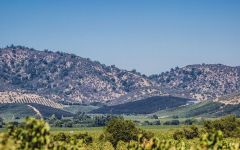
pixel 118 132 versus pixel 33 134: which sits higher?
pixel 118 132

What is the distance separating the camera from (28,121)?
30.1m

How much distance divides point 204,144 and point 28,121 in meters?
14.1

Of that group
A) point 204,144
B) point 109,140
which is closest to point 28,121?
point 204,144

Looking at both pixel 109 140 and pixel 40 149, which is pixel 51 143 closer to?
pixel 40 149

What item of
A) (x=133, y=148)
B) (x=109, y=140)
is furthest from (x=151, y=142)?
(x=109, y=140)

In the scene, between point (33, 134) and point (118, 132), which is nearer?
point (33, 134)

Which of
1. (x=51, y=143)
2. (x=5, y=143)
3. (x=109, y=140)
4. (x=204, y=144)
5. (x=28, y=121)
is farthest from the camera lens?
(x=109, y=140)

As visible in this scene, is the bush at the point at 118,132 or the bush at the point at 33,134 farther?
the bush at the point at 118,132

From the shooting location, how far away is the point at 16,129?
33281 mm

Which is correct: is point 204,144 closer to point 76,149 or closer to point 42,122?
point 76,149

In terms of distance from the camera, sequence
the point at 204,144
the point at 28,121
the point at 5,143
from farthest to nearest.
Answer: the point at 204,144
the point at 28,121
the point at 5,143

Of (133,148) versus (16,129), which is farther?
(133,148)

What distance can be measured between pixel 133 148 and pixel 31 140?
16.7 m

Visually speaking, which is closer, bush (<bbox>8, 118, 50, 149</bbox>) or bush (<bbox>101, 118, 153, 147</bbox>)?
bush (<bbox>8, 118, 50, 149</bbox>)
